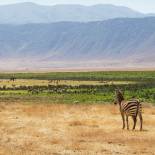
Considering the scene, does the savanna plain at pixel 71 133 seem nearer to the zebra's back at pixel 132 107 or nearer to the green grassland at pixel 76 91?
the zebra's back at pixel 132 107

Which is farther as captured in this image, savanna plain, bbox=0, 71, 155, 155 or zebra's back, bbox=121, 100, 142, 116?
zebra's back, bbox=121, 100, 142, 116

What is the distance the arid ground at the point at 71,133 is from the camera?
20844 millimetres

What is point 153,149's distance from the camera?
20.9 meters

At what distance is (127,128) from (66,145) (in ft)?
20.1

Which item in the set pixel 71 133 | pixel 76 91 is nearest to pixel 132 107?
pixel 71 133

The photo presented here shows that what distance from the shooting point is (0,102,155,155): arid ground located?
20844 millimetres

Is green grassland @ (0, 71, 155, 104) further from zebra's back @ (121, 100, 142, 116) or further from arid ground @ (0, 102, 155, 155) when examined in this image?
zebra's back @ (121, 100, 142, 116)

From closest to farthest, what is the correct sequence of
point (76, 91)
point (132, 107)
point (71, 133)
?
point (71, 133) → point (132, 107) → point (76, 91)

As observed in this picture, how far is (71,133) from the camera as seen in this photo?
1021 inches

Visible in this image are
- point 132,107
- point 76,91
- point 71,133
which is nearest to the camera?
point 71,133

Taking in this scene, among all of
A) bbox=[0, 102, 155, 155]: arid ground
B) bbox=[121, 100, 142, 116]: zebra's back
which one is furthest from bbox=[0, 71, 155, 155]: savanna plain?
bbox=[121, 100, 142, 116]: zebra's back

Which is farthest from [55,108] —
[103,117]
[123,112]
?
[123,112]

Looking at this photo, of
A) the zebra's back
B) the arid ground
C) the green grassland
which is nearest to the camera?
the arid ground

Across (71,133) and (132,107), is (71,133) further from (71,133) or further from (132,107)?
(132,107)
